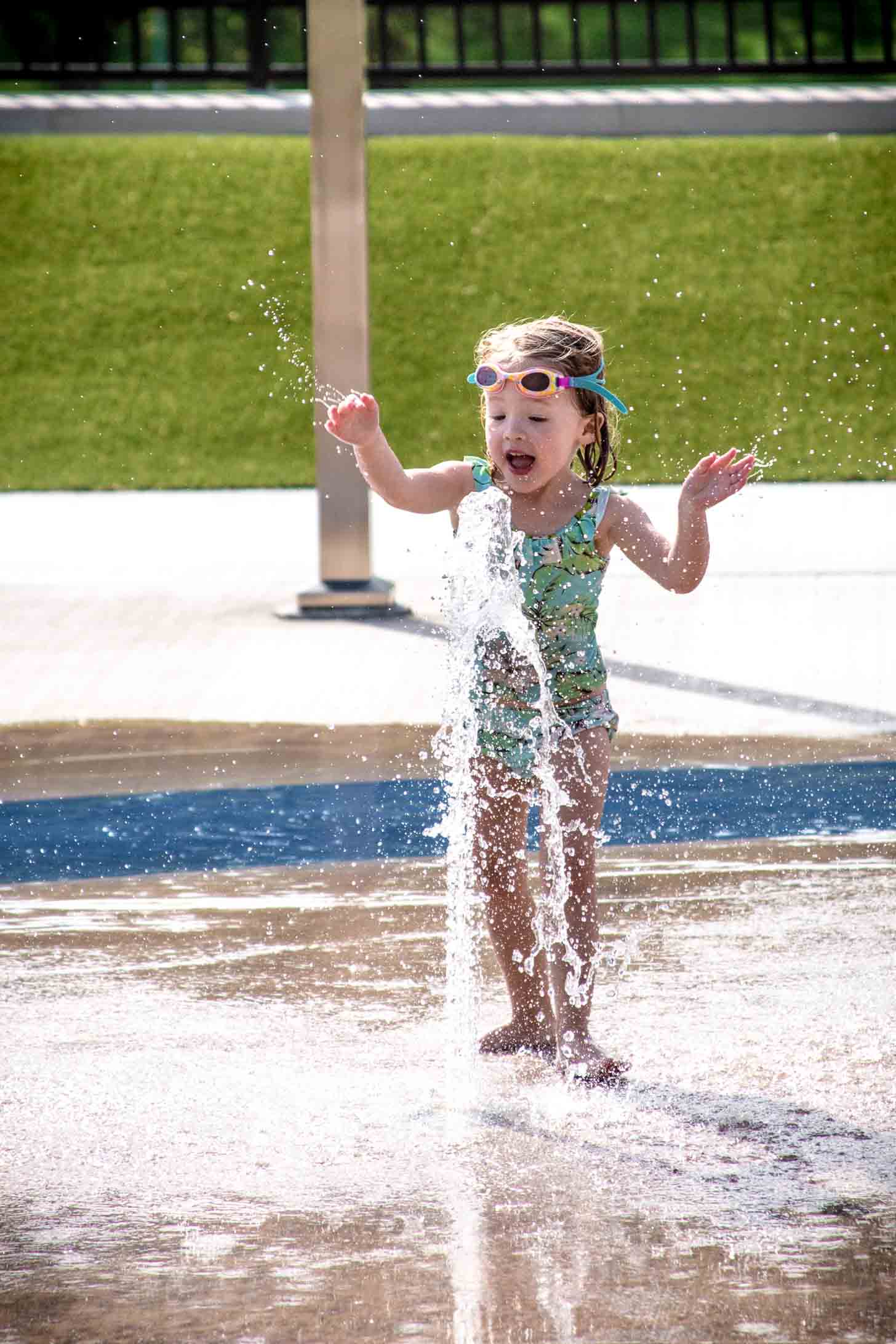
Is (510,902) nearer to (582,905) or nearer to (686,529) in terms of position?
(582,905)

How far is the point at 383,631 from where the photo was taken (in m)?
8.37

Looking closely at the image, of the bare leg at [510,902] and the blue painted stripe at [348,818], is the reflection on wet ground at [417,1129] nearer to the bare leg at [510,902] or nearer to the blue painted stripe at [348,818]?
the bare leg at [510,902]

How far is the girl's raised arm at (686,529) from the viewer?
3.44 meters

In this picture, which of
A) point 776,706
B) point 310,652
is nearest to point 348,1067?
point 776,706

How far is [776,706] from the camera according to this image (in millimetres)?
6820

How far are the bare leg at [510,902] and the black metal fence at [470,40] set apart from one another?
40.2ft

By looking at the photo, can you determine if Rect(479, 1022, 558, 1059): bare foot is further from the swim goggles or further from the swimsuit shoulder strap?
the swim goggles

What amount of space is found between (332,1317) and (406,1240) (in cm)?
26

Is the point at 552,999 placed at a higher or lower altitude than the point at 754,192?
lower

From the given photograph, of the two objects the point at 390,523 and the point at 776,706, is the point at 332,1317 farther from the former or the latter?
the point at 390,523

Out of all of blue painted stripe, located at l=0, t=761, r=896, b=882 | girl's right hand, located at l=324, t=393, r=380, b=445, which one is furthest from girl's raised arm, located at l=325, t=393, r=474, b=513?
blue painted stripe, located at l=0, t=761, r=896, b=882

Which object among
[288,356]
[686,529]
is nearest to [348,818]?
[686,529]

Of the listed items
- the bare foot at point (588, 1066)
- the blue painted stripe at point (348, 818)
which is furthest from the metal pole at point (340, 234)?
the bare foot at point (588, 1066)

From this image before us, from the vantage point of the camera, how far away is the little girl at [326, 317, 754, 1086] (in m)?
3.56
